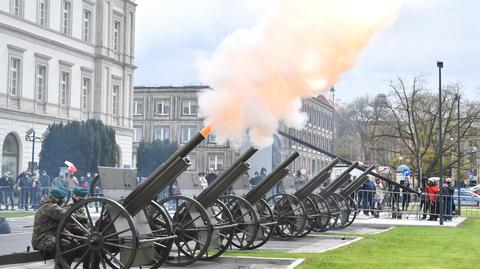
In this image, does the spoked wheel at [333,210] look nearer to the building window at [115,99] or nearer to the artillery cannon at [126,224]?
the artillery cannon at [126,224]

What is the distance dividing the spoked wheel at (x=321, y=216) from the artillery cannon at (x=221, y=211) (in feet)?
18.6

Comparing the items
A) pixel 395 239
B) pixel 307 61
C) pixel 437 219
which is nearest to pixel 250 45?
pixel 307 61

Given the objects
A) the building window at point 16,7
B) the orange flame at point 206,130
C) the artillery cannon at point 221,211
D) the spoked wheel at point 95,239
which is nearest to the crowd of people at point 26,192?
the artillery cannon at point 221,211

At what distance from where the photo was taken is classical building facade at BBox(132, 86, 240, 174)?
97.9m

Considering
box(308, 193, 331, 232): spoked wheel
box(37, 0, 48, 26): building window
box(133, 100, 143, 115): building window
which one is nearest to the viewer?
box(308, 193, 331, 232): spoked wheel

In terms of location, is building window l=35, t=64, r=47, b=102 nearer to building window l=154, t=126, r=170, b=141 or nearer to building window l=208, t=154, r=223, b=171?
building window l=208, t=154, r=223, b=171

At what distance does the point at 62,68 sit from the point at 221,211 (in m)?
49.8

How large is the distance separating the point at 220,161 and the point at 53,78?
36554mm

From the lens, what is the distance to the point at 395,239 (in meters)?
22.0

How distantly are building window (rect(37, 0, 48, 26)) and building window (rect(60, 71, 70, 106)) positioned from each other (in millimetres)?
4536

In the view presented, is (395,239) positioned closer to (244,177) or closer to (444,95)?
(244,177)

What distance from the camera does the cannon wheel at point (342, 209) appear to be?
26.1 metres

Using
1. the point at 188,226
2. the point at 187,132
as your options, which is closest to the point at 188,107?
the point at 187,132

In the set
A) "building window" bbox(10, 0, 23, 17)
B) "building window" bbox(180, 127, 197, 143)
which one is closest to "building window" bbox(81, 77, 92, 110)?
"building window" bbox(10, 0, 23, 17)
